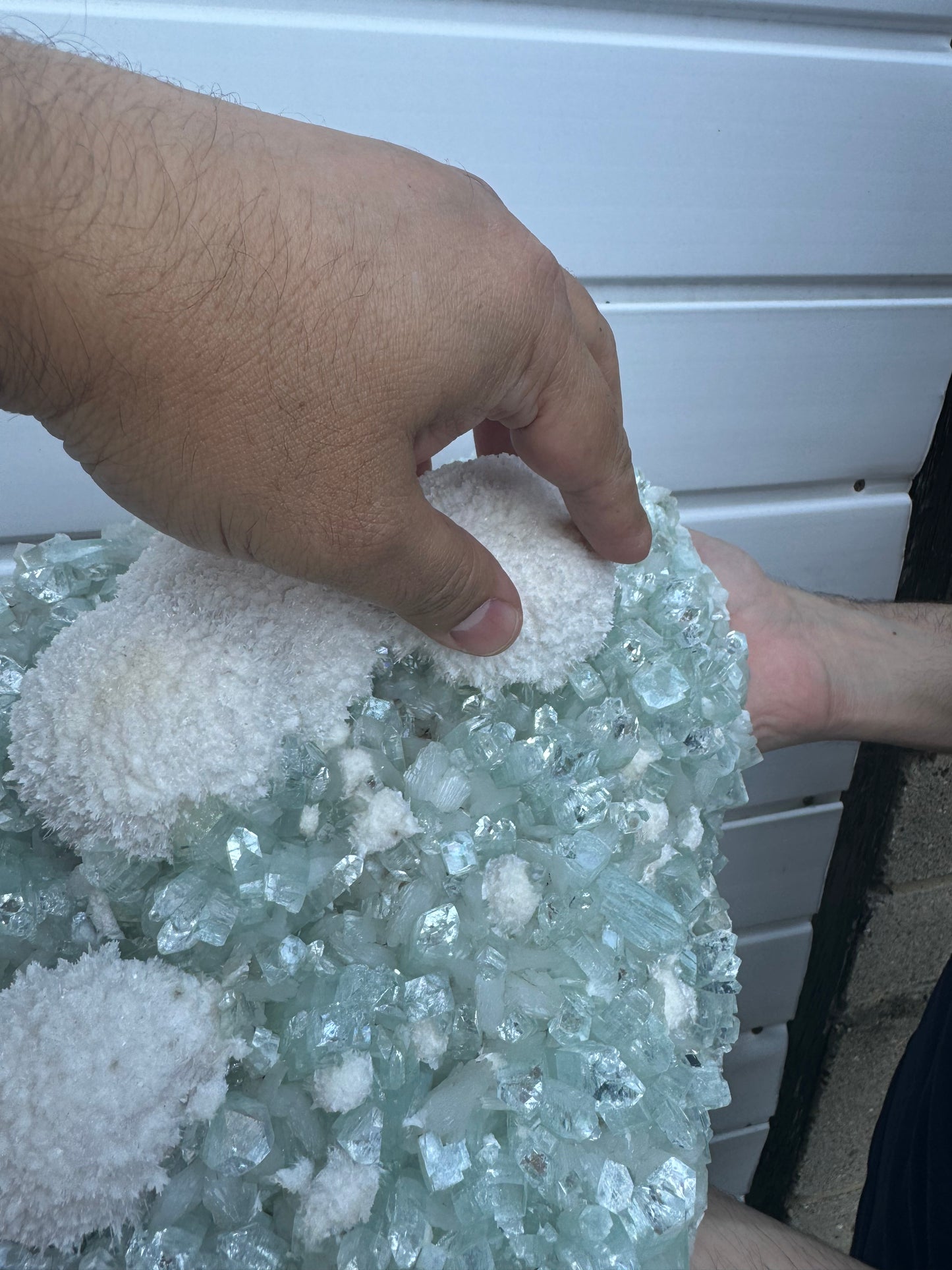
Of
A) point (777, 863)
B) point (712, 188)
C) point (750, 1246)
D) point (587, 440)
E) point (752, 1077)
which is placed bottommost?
point (752, 1077)

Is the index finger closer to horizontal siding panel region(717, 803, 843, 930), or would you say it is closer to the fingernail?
the fingernail

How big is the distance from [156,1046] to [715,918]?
451mm

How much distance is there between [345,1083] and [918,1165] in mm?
797

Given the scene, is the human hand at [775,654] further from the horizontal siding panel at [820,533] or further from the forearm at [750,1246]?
the forearm at [750,1246]

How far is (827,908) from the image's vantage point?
1.72 meters

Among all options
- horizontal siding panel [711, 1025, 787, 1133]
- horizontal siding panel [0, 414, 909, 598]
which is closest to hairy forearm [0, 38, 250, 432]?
horizontal siding panel [0, 414, 909, 598]

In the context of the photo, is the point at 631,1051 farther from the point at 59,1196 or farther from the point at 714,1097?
the point at 59,1196

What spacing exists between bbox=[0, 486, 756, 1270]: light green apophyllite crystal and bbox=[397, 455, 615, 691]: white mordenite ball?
0.02m

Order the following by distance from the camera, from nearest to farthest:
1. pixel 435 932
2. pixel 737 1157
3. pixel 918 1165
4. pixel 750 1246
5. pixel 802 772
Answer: pixel 435 932
pixel 750 1246
pixel 918 1165
pixel 802 772
pixel 737 1157

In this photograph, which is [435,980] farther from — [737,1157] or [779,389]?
[737,1157]

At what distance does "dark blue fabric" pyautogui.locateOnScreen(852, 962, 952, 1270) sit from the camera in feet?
3.19

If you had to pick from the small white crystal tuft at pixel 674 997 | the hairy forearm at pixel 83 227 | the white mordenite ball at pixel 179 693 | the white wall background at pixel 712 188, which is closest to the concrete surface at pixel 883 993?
the white wall background at pixel 712 188

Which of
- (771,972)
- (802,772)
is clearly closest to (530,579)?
(802,772)

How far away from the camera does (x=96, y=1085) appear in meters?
0.53
